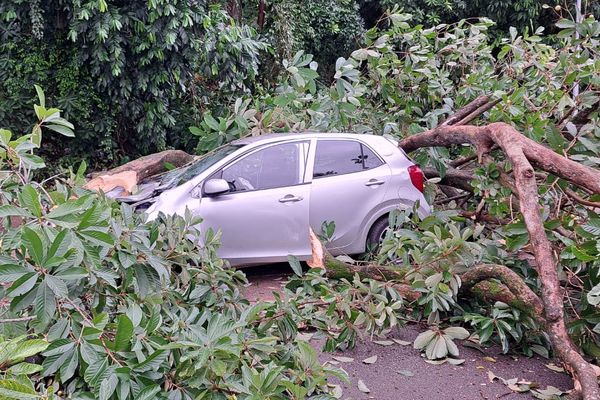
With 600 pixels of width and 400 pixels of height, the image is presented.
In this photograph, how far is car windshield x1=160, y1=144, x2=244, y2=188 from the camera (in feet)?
21.0

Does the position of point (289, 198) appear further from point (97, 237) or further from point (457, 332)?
point (97, 237)

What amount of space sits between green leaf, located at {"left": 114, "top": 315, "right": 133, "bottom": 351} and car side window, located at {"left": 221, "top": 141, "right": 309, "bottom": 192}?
410 cm

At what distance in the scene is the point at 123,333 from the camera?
2.23 m

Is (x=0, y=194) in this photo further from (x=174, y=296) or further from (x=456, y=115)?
(x=456, y=115)

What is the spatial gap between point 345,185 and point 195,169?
1.66 m

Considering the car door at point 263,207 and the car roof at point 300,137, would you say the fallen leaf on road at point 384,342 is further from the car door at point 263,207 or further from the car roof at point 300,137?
the car roof at point 300,137

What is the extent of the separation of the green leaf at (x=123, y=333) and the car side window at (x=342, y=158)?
4526mm

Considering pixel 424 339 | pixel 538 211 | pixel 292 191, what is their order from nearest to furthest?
pixel 538 211 < pixel 424 339 < pixel 292 191

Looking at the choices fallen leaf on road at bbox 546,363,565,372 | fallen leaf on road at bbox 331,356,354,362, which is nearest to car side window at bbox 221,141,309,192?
fallen leaf on road at bbox 331,356,354,362

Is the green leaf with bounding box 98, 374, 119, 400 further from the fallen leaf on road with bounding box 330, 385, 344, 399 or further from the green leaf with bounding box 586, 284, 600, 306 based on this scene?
the green leaf with bounding box 586, 284, 600, 306

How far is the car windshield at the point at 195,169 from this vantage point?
6.41 metres

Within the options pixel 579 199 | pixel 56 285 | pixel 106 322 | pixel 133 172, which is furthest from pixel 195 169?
pixel 56 285

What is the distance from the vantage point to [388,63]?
7.86 meters

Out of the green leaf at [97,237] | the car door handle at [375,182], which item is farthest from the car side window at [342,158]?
the green leaf at [97,237]
